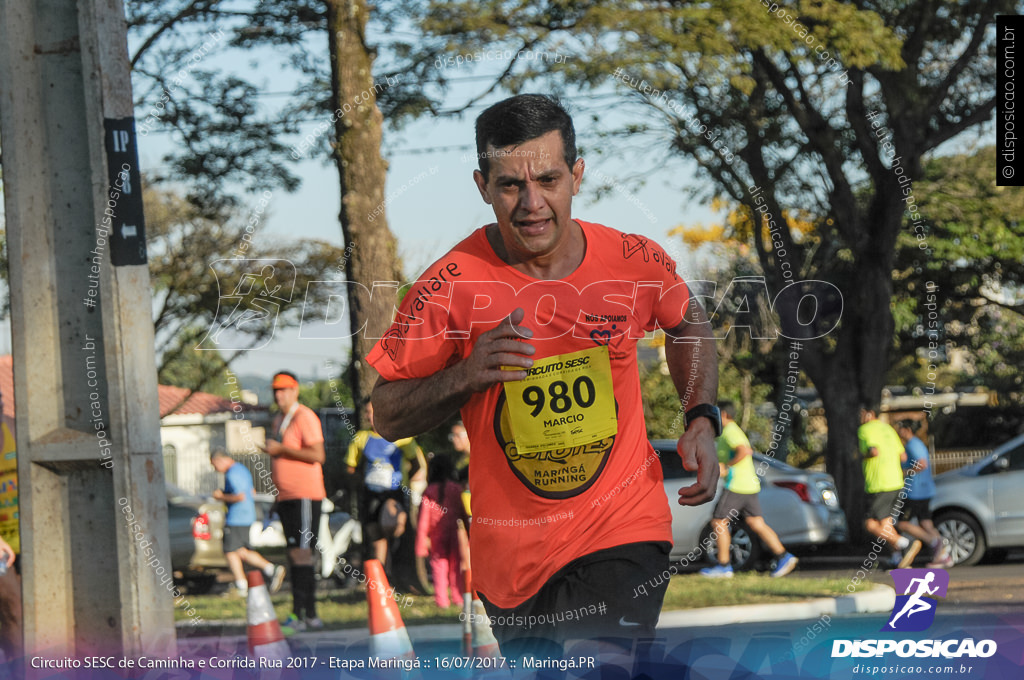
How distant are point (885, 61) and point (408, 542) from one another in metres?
5.40

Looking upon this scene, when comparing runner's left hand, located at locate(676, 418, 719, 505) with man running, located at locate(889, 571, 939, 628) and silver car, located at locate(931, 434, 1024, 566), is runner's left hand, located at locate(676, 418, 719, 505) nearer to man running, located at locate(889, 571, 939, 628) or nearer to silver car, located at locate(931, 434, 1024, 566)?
man running, located at locate(889, 571, 939, 628)

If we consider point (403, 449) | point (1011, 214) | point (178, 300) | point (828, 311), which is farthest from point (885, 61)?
point (178, 300)

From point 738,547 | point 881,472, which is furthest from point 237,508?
point 881,472

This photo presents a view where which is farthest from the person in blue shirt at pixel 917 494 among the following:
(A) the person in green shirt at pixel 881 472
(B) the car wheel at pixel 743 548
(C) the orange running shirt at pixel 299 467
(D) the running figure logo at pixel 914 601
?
(C) the orange running shirt at pixel 299 467

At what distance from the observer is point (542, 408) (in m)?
2.83

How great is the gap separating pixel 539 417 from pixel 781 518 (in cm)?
704

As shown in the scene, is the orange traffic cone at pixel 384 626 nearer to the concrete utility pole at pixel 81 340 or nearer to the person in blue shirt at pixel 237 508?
the concrete utility pole at pixel 81 340

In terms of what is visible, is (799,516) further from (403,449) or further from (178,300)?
(178,300)

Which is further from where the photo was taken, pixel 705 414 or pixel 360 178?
pixel 360 178

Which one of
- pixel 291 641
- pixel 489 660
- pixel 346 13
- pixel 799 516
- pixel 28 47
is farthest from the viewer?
pixel 799 516

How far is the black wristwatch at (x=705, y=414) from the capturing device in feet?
9.68

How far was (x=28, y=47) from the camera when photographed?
373 centimetres

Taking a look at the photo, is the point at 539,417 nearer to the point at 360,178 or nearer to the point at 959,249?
the point at 360,178

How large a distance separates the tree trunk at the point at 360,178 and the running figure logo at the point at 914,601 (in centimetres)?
302
